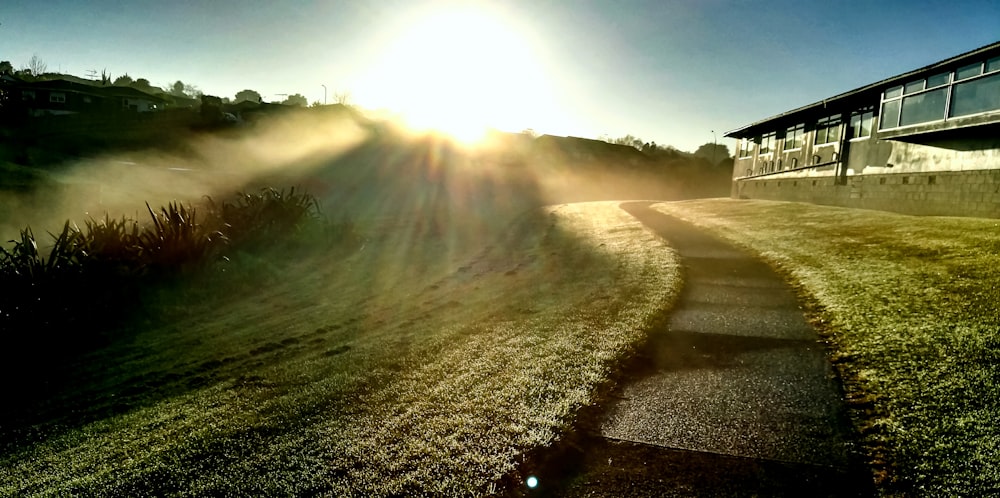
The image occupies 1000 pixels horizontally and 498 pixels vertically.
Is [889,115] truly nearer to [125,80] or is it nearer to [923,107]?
[923,107]

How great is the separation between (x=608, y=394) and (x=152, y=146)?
47553mm

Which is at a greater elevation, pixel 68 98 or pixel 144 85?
pixel 144 85

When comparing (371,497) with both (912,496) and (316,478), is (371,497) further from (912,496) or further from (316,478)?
(912,496)

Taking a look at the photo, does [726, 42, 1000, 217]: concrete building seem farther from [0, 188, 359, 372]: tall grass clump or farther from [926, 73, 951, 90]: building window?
[0, 188, 359, 372]: tall grass clump

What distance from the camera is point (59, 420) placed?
4.17m

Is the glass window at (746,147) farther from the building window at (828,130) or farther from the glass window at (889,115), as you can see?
the glass window at (889,115)

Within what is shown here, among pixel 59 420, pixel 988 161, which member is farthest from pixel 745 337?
pixel 988 161

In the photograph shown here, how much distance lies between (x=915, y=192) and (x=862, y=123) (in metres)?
5.01

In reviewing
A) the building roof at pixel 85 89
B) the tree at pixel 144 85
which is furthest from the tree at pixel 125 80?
the building roof at pixel 85 89

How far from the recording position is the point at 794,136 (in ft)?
85.6

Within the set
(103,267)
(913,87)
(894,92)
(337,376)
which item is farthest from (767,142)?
(103,267)

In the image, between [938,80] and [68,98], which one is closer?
[938,80]

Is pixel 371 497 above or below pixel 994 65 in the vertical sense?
below

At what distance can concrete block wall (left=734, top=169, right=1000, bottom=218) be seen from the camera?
14.7m
